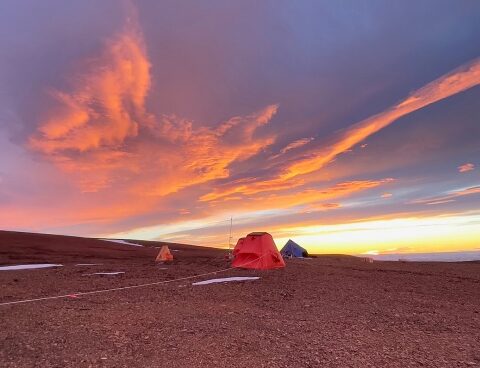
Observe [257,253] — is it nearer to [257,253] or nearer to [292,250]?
[257,253]

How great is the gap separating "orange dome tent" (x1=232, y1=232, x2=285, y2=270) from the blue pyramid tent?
1732 centimetres

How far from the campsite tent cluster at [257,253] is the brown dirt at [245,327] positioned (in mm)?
7303

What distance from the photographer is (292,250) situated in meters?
40.0

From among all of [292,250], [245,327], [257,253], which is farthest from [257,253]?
[292,250]

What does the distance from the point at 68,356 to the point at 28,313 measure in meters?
4.11

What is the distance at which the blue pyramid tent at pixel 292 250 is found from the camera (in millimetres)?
39678

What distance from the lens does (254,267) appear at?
21578mm

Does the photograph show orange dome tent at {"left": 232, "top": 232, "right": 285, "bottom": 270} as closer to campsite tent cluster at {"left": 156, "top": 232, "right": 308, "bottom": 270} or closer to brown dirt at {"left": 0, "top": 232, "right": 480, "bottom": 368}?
campsite tent cluster at {"left": 156, "top": 232, "right": 308, "bottom": 270}

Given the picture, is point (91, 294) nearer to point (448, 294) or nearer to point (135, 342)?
point (135, 342)

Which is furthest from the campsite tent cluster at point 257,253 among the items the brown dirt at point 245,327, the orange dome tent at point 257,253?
the brown dirt at point 245,327

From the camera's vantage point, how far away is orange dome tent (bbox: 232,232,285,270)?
21703 millimetres

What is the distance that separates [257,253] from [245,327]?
44.0 feet

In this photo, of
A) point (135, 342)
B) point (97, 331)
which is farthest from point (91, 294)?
point (135, 342)

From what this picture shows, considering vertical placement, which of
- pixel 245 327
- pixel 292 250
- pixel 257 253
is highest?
pixel 292 250
